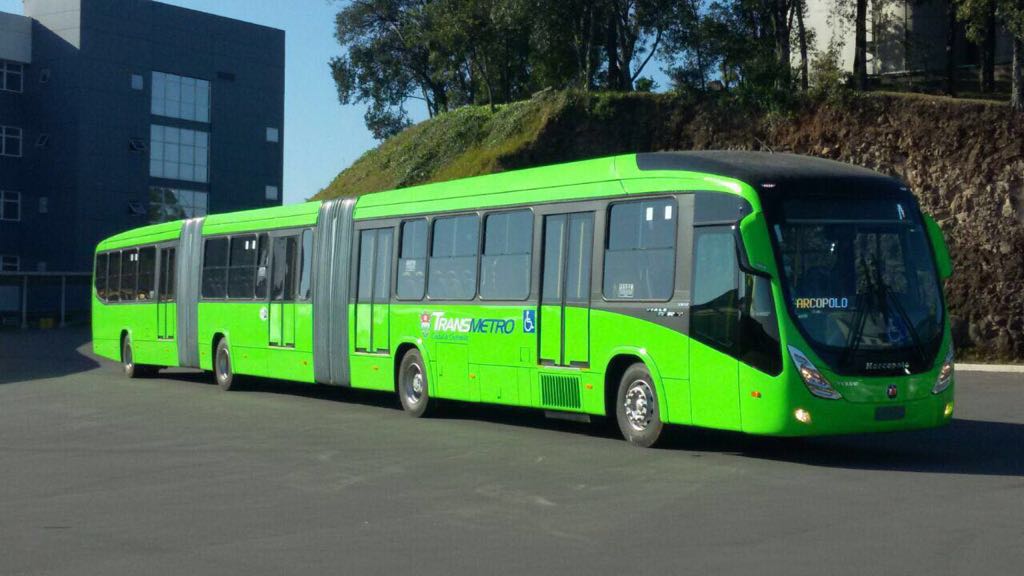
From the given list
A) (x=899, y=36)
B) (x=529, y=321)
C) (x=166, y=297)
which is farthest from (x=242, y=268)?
(x=899, y=36)

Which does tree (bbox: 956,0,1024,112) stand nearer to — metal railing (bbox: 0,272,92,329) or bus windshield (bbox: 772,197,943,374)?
bus windshield (bbox: 772,197,943,374)

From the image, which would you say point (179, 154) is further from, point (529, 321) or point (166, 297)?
point (529, 321)

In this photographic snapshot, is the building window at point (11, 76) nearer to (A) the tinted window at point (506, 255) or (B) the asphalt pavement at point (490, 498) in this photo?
(B) the asphalt pavement at point (490, 498)

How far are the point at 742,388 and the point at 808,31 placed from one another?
95.8 feet

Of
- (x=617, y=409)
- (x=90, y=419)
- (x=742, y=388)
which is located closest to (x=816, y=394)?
(x=742, y=388)

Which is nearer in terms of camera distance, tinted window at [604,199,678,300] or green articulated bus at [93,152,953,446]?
green articulated bus at [93,152,953,446]

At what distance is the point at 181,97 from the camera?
82.8m

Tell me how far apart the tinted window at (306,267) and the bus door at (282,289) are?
0.79ft

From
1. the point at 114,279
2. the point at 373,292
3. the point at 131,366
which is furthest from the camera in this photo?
the point at 114,279

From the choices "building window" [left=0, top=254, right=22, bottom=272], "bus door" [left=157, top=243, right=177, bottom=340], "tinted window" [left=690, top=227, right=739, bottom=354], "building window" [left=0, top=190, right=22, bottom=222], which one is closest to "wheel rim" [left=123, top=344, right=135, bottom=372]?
"bus door" [left=157, top=243, right=177, bottom=340]

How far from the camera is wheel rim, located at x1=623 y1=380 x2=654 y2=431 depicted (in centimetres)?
1437

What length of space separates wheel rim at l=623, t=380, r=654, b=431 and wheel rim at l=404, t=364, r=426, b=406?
459 cm

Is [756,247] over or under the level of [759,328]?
over

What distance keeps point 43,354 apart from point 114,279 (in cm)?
1156
